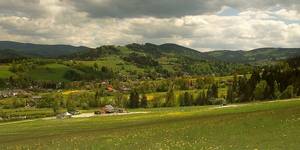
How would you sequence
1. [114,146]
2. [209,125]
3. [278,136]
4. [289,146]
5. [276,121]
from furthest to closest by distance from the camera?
[209,125]
[276,121]
[114,146]
[278,136]
[289,146]

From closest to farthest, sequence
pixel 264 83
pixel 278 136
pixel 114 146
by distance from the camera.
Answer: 1. pixel 278 136
2. pixel 114 146
3. pixel 264 83

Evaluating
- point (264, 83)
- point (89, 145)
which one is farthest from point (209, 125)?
point (264, 83)

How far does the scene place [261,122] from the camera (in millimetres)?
44062

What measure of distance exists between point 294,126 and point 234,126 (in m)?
6.16

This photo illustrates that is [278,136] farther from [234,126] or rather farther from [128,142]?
[128,142]

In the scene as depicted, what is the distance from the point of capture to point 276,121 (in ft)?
143

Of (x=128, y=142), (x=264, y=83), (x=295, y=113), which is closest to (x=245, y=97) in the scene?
(x=264, y=83)

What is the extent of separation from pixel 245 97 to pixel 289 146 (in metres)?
136

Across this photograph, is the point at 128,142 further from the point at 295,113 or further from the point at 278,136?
the point at 295,113

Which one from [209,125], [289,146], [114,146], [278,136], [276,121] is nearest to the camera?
[289,146]

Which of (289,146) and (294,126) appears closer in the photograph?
(289,146)

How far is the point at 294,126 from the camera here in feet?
130

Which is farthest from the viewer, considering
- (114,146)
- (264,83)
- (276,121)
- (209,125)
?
(264,83)

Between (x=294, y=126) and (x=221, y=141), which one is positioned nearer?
(x=221, y=141)
